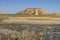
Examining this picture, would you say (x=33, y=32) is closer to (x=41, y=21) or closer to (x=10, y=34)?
(x=10, y=34)

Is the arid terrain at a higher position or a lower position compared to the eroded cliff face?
lower

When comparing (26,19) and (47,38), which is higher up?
(26,19)

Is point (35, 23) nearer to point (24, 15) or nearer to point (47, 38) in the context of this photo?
point (24, 15)

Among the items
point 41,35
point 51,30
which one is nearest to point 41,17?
point 51,30

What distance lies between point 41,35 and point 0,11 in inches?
42.6

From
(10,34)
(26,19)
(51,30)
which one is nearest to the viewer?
(10,34)

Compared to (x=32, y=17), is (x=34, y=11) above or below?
above

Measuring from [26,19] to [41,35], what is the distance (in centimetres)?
77

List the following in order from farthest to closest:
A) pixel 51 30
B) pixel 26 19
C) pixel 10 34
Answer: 1. pixel 26 19
2. pixel 51 30
3. pixel 10 34

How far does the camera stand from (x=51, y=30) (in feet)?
12.8

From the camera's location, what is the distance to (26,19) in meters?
4.18

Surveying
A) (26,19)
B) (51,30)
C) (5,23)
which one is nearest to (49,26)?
(51,30)

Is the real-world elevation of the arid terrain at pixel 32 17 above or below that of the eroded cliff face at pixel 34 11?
below

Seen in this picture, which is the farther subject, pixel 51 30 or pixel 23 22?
pixel 23 22
